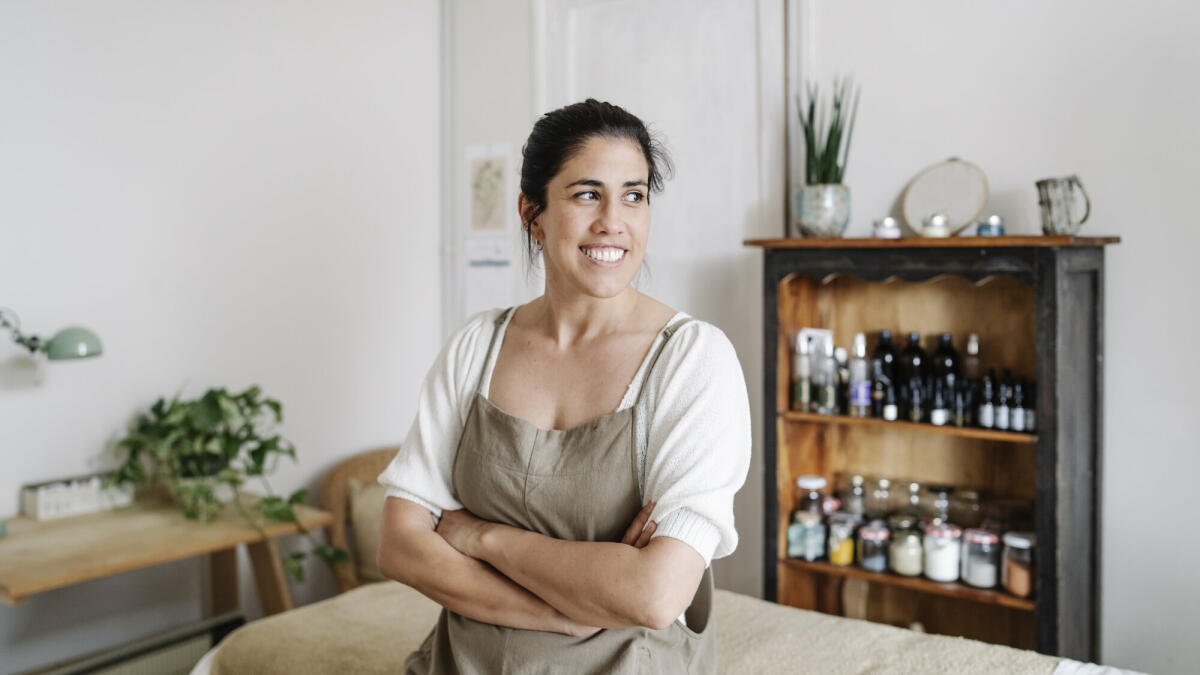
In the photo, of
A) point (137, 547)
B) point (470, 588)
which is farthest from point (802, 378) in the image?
point (137, 547)

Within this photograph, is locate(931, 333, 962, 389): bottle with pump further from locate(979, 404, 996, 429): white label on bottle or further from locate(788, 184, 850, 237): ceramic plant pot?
locate(788, 184, 850, 237): ceramic plant pot

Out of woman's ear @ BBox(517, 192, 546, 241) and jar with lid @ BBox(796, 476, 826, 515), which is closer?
woman's ear @ BBox(517, 192, 546, 241)

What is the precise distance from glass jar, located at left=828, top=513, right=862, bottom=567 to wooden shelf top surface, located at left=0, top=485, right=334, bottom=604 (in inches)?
57.3

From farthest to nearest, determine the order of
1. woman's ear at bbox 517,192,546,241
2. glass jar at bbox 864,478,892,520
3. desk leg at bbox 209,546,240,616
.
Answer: desk leg at bbox 209,546,240,616, glass jar at bbox 864,478,892,520, woman's ear at bbox 517,192,546,241

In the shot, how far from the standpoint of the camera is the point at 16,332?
254 centimetres

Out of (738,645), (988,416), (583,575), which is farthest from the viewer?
(988,416)

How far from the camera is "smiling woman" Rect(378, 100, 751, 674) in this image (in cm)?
134

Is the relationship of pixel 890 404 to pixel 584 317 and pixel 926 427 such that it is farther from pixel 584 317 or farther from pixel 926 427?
pixel 584 317

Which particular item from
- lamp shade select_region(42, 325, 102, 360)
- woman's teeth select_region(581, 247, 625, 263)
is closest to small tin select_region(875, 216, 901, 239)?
woman's teeth select_region(581, 247, 625, 263)

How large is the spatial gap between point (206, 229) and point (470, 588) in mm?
1999

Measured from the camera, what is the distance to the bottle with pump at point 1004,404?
2.38m

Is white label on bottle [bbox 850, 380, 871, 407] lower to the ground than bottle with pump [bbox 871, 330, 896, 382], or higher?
lower

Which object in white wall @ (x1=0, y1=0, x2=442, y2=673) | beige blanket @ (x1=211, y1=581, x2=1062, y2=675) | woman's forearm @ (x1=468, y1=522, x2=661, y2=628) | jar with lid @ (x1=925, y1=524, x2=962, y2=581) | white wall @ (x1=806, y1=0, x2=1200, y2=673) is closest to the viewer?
woman's forearm @ (x1=468, y1=522, x2=661, y2=628)

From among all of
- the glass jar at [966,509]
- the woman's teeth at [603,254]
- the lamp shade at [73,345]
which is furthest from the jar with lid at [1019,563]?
the lamp shade at [73,345]
